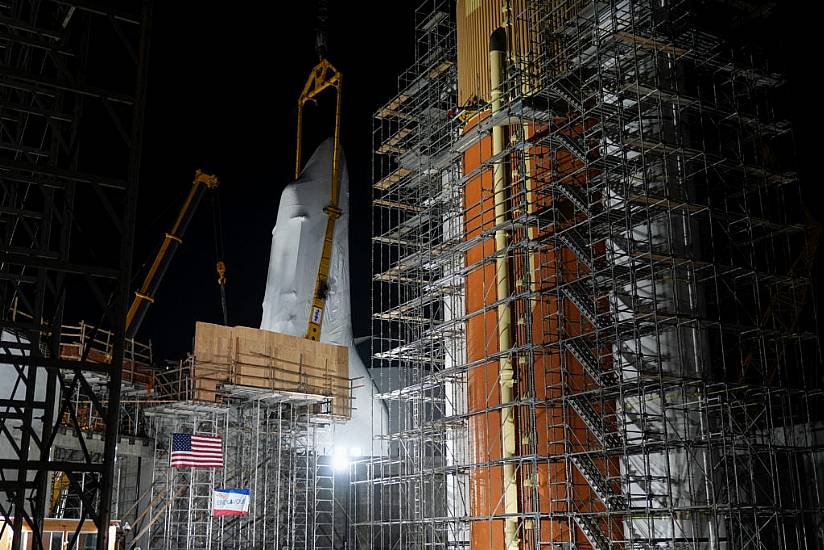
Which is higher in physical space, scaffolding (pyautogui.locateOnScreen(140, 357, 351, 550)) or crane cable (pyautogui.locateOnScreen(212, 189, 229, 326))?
crane cable (pyautogui.locateOnScreen(212, 189, 229, 326))

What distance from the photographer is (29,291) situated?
38156 mm

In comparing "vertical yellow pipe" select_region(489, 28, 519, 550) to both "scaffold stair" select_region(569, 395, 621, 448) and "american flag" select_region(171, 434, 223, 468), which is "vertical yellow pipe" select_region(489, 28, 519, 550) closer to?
"scaffold stair" select_region(569, 395, 621, 448)

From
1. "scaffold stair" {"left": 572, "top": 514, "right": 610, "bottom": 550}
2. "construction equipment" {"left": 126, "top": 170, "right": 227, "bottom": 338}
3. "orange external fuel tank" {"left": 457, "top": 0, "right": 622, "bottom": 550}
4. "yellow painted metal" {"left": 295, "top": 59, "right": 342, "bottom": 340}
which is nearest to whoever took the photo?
"scaffold stair" {"left": 572, "top": 514, "right": 610, "bottom": 550}

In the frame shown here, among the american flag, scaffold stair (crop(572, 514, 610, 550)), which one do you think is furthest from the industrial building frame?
the american flag

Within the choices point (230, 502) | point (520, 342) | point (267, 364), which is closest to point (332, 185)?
point (267, 364)

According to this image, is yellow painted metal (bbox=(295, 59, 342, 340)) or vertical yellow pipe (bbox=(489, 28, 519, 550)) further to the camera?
yellow painted metal (bbox=(295, 59, 342, 340))

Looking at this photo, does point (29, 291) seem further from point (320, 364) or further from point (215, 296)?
point (215, 296)

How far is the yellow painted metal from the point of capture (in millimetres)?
45594

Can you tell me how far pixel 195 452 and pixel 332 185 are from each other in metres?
20.1

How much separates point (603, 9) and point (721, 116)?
4.52 meters

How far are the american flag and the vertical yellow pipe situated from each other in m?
13.3

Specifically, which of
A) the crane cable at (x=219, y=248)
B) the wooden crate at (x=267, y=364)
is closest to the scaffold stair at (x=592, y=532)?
the wooden crate at (x=267, y=364)

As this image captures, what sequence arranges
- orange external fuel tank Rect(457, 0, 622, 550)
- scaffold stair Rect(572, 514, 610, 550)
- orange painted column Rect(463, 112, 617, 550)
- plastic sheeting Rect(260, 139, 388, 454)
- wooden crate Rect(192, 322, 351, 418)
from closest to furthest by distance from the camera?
1. scaffold stair Rect(572, 514, 610, 550)
2. orange painted column Rect(463, 112, 617, 550)
3. orange external fuel tank Rect(457, 0, 622, 550)
4. wooden crate Rect(192, 322, 351, 418)
5. plastic sheeting Rect(260, 139, 388, 454)

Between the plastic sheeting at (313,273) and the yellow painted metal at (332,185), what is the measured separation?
80cm
